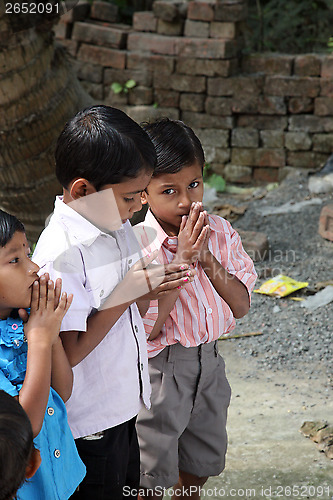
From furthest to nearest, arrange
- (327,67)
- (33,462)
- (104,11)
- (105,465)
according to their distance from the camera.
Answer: (104,11) → (327,67) → (105,465) → (33,462)

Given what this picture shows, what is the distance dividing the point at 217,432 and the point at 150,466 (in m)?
0.27

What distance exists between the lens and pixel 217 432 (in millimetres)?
2268

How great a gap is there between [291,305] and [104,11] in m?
4.76

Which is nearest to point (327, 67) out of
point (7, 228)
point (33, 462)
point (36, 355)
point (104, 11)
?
point (104, 11)

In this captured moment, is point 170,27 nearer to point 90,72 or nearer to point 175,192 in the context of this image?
point 90,72

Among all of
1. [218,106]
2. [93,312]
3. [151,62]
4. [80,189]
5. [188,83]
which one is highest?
[80,189]

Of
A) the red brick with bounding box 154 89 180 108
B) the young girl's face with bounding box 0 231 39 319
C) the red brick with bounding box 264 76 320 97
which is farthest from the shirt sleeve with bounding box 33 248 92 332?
the red brick with bounding box 154 89 180 108

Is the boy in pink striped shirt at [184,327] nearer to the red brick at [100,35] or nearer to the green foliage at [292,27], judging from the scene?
the red brick at [100,35]

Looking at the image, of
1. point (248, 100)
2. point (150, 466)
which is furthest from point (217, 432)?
point (248, 100)

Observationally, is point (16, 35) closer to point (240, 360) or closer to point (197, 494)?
point (240, 360)

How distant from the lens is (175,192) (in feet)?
6.76

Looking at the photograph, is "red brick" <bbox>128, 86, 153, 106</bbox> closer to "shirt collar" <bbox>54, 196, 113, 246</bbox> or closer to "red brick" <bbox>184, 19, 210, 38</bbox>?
"red brick" <bbox>184, 19, 210, 38</bbox>

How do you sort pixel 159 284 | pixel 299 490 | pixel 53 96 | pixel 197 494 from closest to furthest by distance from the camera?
pixel 159 284 → pixel 197 494 → pixel 299 490 → pixel 53 96

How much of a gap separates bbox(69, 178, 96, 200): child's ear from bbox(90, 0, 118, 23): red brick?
249 inches
